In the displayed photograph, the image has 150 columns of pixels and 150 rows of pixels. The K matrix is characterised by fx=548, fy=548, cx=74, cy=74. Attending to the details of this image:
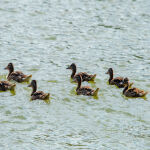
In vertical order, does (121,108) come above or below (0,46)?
below

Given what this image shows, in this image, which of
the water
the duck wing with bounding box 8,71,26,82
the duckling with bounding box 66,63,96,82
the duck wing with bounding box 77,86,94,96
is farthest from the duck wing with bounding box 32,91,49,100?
the duckling with bounding box 66,63,96,82

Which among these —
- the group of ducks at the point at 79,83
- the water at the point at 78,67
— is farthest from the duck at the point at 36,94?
the water at the point at 78,67

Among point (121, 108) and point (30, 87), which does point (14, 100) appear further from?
point (121, 108)

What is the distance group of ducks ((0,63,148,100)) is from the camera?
1390cm

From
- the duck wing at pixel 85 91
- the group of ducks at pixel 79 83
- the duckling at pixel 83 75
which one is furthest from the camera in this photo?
the duckling at pixel 83 75

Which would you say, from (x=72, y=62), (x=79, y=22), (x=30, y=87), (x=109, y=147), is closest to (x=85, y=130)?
(x=109, y=147)

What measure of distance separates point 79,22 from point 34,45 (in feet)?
10.1

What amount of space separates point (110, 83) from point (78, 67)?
5.50 ft

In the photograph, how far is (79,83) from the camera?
48.3ft

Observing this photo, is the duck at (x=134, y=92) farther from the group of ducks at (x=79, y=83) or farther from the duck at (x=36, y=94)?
the duck at (x=36, y=94)

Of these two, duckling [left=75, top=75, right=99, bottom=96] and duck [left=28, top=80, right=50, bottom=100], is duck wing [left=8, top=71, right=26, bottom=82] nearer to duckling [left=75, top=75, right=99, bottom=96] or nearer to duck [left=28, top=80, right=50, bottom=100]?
duck [left=28, top=80, right=50, bottom=100]

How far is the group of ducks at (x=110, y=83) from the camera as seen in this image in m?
14.0

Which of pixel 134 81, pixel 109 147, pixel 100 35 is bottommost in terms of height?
pixel 109 147

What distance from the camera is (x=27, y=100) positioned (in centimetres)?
1366
